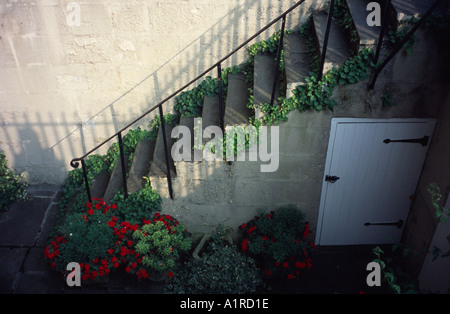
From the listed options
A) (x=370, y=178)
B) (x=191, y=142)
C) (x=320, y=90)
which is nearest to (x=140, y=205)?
(x=191, y=142)

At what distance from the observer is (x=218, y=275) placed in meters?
3.96

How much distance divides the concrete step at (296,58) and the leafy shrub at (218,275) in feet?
6.90

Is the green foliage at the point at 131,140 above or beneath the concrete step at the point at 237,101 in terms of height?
beneath

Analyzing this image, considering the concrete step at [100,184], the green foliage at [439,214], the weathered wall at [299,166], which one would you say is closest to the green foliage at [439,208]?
the green foliage at [439,214]

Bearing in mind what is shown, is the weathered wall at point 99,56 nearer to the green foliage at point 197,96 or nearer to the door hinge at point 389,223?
the green foliage at point 197,96

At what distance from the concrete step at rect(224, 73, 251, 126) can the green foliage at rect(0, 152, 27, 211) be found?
341 centimetres

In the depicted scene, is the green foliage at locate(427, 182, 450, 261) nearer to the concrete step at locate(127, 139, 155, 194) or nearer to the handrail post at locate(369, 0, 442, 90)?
the handrail post at locate(369, 0, 442, 90)

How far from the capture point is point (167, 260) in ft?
12.8

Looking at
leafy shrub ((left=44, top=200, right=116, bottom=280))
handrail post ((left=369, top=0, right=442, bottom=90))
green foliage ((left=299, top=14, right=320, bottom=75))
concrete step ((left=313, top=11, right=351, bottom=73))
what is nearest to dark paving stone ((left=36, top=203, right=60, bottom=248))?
leafy shrub ((left=44, top=200, right=116, bottom=280))

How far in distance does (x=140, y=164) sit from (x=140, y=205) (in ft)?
2.23

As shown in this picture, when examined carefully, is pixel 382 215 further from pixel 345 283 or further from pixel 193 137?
pixel 193 137

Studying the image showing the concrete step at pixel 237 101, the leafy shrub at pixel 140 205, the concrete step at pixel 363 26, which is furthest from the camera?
the leafy shrub at pixel 140 205

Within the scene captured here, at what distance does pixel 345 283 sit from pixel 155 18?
161 inches

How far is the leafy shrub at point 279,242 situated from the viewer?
4160mm
